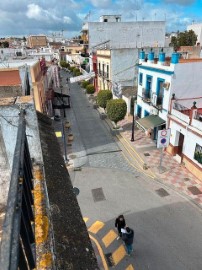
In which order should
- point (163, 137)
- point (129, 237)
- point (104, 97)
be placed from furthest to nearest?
point (104, 97) → point (163, 137) → point (129, 237)

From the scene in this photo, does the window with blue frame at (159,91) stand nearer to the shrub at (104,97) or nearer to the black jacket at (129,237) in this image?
the shrub at (104,97)

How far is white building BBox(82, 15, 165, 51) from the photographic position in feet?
Answer: 128

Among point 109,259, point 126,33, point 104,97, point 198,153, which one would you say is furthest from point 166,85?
point 126,33

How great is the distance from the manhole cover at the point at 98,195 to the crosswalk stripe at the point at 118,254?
337cm

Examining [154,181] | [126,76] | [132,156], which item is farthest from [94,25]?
[154,181]

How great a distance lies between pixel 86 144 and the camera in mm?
20125

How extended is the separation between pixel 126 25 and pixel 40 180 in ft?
136

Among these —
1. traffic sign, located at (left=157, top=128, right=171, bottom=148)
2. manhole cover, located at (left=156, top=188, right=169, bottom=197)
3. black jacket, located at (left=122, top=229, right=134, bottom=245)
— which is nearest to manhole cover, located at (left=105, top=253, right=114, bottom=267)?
black jacket, located at (left=122, top=229, right=134, bottom=245)

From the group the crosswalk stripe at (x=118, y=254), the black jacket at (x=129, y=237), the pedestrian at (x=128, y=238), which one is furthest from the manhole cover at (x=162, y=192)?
the black jacket at (x=129, y=237)

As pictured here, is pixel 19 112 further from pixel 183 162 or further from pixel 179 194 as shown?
pixel 183 162

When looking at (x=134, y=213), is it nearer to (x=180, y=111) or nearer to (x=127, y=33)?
(x=180, y=111)

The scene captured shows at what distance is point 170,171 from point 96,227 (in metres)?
6.94

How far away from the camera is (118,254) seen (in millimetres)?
9695

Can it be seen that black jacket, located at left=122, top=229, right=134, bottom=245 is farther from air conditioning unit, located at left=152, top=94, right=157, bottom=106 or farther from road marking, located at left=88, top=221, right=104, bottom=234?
air conditioning unit, located at left=152, top=94, right=157, bottom=106
